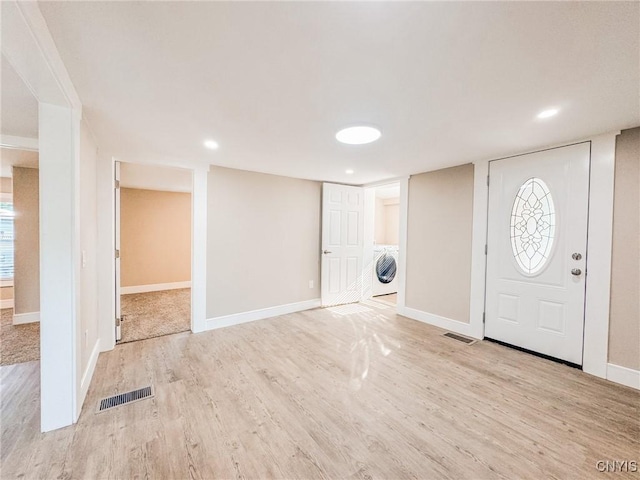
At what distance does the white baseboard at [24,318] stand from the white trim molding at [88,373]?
73.5 inches

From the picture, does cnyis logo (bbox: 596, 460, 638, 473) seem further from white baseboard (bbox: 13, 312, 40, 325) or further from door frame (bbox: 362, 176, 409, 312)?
white baseboard (bbox: 13, 312, 40, 325)

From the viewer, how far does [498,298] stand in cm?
315

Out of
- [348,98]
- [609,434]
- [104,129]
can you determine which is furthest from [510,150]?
[104,129]

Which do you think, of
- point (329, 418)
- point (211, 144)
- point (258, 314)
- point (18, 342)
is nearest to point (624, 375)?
point (329, 418)

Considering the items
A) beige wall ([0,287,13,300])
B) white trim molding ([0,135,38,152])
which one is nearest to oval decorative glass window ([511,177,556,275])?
white trim molding ([0,135,38,152])

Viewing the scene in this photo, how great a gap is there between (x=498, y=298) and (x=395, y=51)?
2961mm

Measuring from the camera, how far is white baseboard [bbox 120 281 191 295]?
18.0ft

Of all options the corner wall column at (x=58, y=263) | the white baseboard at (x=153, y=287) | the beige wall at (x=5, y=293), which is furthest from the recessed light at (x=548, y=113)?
the beige wall at (x=5, y=293)

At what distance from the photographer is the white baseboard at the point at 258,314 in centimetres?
360

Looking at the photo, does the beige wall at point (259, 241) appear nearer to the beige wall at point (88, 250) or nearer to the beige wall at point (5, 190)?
the beige wall at point (88, 250)

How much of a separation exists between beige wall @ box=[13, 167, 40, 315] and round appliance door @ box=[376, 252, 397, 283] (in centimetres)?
532

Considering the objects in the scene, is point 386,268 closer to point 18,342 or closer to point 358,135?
point 358,135

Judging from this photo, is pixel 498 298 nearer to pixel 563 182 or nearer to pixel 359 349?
pixel 563 182

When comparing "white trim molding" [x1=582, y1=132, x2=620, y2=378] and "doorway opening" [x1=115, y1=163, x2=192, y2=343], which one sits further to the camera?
"doorway opening" [x1=115, y1=163, x2=192, y2=343]
